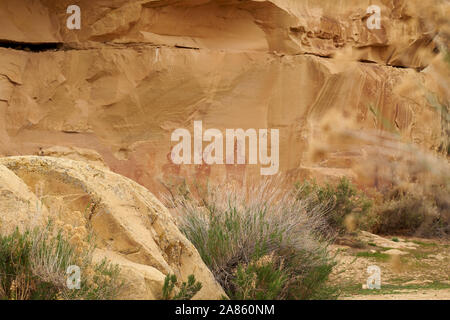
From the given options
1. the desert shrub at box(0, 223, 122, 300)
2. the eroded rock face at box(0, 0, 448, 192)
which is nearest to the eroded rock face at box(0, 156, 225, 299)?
the desert shrub at box(0, 223, 122, 300)

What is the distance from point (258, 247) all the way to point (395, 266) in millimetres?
4236

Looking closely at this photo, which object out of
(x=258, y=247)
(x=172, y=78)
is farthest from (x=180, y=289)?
(x=172, y=78)

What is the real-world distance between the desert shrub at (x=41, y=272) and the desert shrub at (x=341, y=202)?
250 inches

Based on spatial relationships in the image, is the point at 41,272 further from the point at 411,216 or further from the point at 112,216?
the point at 411,216

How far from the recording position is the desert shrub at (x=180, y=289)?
3.89m

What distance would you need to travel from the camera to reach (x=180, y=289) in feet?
13.5

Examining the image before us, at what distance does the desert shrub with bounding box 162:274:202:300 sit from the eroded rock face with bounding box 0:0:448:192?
655 cm

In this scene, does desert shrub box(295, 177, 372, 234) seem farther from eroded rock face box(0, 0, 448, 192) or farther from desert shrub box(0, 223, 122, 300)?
desert shrub box(0, 223, 122, 300)

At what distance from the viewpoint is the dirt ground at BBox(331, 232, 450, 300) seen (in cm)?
599

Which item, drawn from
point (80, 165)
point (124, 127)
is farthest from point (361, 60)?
point (80, 165)

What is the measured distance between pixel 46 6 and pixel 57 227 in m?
7.76

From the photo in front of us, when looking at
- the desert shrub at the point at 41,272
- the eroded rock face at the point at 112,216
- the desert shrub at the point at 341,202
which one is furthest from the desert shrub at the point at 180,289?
the desert shrub at the point at 341,202

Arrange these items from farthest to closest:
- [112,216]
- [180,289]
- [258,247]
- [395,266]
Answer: [395,266]
[258,247]
[112,216]
[180,289]
